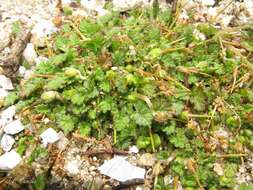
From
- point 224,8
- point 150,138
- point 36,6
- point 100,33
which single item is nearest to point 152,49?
point 100,33

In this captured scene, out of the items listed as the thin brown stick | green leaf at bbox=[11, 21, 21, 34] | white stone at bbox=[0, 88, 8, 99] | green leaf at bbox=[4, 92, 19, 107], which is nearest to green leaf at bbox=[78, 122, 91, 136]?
the thin brown stick

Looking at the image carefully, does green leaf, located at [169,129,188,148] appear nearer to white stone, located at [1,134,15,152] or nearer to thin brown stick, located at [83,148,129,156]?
thin brown stick, located at [83,148,129,156]

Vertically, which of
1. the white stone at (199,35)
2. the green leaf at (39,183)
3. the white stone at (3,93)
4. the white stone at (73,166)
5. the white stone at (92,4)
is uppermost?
the white stone at (92,4)

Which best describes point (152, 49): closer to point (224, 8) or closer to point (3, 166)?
point (224, 8)

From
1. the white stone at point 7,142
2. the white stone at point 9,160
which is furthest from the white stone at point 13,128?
the white stone at point 9,160

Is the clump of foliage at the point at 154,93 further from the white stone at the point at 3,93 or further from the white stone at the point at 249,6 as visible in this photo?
the white stone at the point at 249,6

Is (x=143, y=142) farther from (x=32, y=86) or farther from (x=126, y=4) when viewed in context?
(x=126, y=4)
